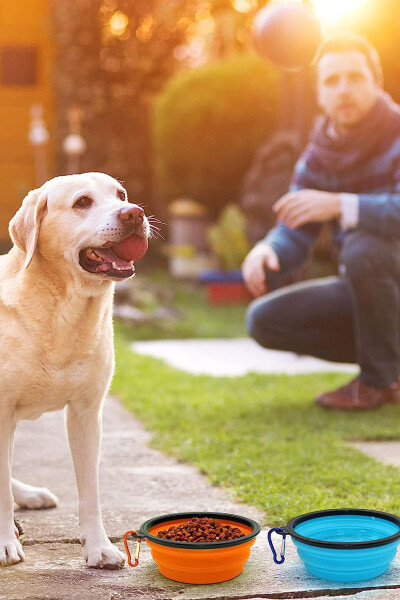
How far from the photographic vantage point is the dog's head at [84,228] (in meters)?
2.46

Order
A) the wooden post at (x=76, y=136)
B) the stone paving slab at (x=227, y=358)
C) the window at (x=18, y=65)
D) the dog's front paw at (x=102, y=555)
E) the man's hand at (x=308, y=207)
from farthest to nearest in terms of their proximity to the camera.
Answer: the window at (x=18, y=65)
the wooden post at (x=76, y=136)
the stone paving slab at (x=227, y=358)
the man's hand at (x=308, y=207)
the dog's front paw at (x=102, y=555)

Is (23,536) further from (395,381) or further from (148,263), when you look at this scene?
(148,263)

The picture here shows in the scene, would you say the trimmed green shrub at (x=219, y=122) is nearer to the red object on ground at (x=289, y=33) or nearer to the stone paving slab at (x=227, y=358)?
the stone paving slab at (x=227, y=358)

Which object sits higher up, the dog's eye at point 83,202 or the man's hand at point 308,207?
the dog's eye at point 83,202

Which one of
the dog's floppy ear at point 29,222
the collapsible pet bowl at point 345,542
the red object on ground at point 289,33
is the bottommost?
the collapsible pet bowl at point 345,542

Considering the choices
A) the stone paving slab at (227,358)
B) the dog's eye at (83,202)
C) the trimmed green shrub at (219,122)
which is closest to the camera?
the dog's eye at (83,202)

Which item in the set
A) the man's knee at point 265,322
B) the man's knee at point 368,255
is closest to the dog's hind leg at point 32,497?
the man's knee at point 265,322

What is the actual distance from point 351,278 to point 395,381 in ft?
1.87

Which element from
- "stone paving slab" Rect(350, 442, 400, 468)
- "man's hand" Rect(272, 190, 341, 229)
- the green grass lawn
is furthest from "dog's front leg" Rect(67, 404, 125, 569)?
"man's hand" Rect(272, 190, 341, 229)

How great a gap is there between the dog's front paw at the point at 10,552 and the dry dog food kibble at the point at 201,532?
38cm

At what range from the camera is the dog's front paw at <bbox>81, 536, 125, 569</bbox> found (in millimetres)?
2426

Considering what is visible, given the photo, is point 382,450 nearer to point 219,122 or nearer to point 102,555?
point 102,555

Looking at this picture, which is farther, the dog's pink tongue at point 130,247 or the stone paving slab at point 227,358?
the stone paving slab at point 227,358

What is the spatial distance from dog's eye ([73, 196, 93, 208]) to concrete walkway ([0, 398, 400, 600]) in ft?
3.10
